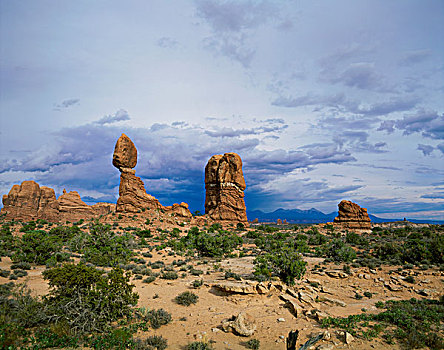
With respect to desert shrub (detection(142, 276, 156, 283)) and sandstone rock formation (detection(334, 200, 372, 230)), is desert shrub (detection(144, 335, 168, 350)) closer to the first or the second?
desert shrub (detection(142, 276, 156, 283))

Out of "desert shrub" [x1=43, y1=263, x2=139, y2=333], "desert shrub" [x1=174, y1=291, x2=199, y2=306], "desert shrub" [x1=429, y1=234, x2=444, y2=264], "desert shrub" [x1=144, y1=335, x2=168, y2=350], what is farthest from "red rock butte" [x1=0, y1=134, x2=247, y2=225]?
"desert shrub" [x1=144, y1=335, x2=168, y2=350]

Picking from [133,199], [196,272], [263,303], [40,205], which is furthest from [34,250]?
[40,205]

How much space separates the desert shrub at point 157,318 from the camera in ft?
30.8

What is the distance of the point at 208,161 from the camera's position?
52.3 metres

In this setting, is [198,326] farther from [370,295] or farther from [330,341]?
[370,295]

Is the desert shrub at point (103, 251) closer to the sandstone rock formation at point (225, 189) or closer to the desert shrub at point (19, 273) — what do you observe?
the desert shrub at point (19, 273)

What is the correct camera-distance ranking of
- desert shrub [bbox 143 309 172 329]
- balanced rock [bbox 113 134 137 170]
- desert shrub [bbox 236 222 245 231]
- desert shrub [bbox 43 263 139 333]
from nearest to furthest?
1. desert shrub [bbox 43 263 139 333]
2. desert shrub [bbox 143 309 172 329]
3. balanced rock [bbox 113 134 137 170]
4. desert shrub [bbox 236 222 245 231]

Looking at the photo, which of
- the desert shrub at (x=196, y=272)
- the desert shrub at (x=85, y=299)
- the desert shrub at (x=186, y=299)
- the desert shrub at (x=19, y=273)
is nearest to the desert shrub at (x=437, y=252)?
the desert shrub at (x=196, y=272)

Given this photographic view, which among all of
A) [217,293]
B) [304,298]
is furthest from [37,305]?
[304,298]

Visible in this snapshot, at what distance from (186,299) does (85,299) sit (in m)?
5.01

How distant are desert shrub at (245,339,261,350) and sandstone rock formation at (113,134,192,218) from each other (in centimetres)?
3598

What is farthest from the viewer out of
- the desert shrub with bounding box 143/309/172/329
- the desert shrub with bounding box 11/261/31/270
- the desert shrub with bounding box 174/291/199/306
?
the desert shrub with bounding box 11/261/31/270

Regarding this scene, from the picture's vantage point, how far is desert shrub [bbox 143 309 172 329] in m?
9.38

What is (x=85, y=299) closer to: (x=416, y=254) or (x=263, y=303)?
(x=263, y=303)
